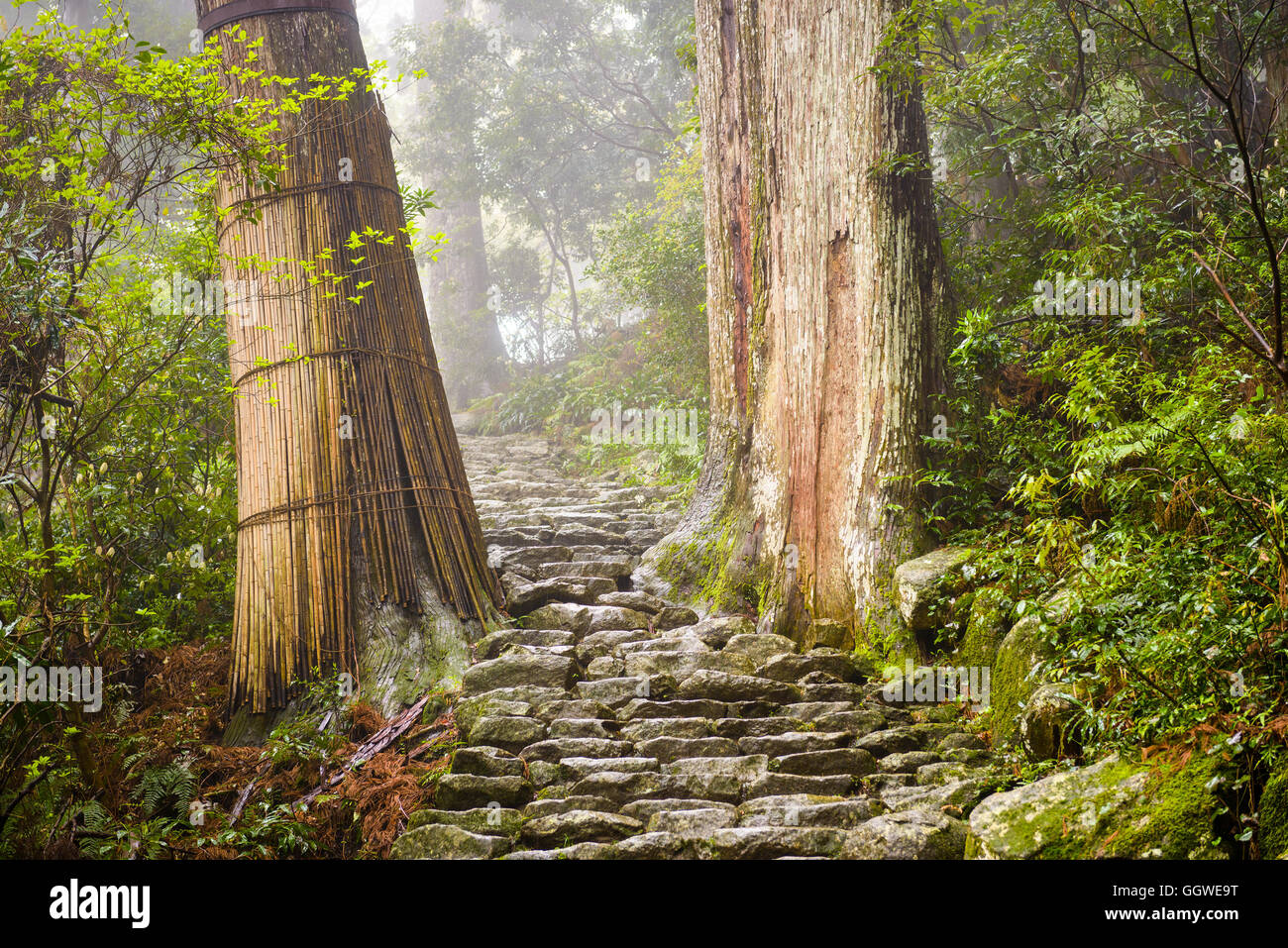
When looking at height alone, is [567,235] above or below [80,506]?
above

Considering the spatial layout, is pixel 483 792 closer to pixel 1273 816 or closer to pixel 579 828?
pixel 579 828

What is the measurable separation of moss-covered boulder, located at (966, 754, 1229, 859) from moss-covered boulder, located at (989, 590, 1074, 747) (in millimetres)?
701

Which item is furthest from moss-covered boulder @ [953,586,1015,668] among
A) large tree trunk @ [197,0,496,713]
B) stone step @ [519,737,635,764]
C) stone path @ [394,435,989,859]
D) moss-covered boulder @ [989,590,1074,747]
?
large tree trunk @ [197,0,496,713]

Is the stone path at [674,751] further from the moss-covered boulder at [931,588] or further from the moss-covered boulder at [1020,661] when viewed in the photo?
the moss-covered boulder at [931,588]

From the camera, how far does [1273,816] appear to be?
96.5 inches

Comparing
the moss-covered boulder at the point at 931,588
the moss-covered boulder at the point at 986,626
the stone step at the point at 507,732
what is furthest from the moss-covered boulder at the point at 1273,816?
the stone step at the point at 507,732

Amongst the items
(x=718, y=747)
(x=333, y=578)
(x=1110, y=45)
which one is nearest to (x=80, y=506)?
(x=333, y=578)

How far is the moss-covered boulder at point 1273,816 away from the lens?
2428 millimetres

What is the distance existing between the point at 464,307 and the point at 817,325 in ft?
54.9

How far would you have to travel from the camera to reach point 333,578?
5105 millimetres

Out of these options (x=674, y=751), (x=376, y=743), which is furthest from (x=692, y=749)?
(x=376, y=743)

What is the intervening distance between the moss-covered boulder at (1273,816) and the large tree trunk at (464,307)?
18.7 m
